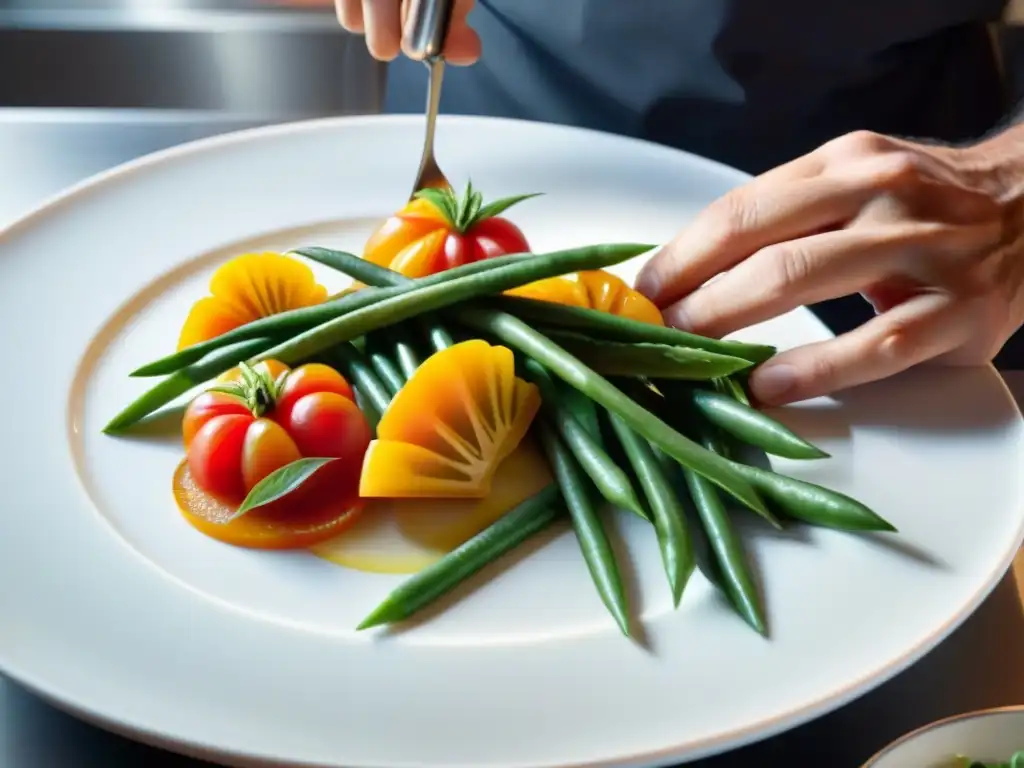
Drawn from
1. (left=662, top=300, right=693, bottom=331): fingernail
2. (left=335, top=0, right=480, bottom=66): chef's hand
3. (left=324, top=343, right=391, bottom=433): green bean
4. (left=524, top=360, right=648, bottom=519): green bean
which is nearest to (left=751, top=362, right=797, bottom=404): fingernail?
(left=662, top=300, right=693, bottom=331): fingernail

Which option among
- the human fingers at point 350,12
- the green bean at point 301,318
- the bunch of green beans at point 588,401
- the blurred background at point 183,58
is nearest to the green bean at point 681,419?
the bunch of green beans at point 588,401

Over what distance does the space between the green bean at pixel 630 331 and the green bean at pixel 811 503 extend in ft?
0.58

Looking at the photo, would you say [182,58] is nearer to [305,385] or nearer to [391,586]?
[305,385]

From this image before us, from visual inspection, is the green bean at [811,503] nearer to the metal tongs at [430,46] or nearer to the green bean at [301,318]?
the green bean at [301,318]

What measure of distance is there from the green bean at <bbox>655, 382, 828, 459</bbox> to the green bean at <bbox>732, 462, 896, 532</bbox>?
0.04m

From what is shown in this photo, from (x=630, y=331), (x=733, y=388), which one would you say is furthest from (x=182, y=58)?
(x=733, y=388)

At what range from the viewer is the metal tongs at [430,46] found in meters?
1.51

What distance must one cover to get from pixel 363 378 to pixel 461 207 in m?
0.33

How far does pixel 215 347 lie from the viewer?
1.27m

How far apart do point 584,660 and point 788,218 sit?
616 millimetres

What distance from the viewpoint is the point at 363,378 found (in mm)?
1255

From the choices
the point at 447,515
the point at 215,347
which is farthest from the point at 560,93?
the point at 447,515

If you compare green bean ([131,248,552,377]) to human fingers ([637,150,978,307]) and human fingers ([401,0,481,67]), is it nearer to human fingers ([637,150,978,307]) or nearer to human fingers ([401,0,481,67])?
human fingers ([637,150,978,307])

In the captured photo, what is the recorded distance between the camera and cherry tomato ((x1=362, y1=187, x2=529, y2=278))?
1.41 meters
